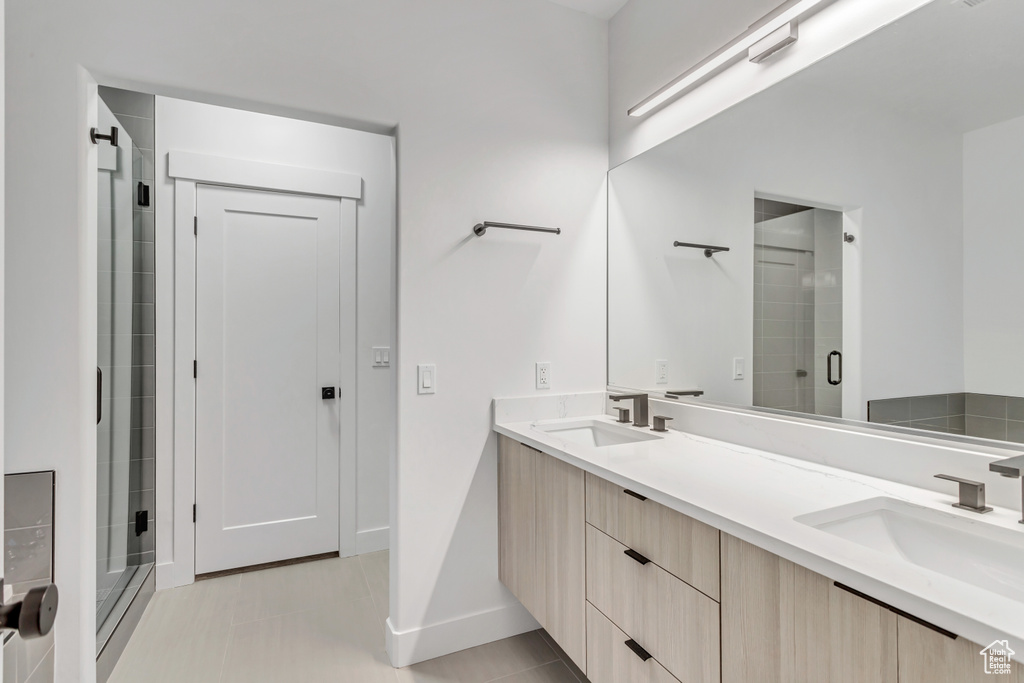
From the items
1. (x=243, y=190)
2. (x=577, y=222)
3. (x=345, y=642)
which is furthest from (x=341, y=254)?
(x=345, y=642)

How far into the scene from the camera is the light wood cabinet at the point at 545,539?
1.58 m

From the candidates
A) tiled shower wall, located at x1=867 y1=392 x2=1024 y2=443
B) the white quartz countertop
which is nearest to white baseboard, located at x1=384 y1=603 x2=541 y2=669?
the white quartz countertop

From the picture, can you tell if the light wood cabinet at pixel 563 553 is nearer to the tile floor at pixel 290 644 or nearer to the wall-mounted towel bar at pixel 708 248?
the tile floor at pixel 290 644

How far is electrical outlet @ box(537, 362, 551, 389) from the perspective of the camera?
216cm

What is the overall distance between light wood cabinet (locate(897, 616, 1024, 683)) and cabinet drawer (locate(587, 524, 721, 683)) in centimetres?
36

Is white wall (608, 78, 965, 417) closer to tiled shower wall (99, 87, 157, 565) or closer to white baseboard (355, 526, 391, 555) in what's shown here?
white baseboard (355, 526, 391, 555)

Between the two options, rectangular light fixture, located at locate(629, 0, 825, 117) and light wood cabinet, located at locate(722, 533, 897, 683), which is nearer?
light wood cabinet, located at locate(722, 533, 897, 683)

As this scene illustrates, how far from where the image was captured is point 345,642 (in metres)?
2.04

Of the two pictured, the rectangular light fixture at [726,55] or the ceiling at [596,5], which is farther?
the ceiling at [596,5]

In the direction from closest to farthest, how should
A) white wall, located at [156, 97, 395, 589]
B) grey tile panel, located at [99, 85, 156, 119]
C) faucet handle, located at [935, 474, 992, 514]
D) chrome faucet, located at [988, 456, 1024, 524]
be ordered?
chrome faucet, located at [988, 456, 1024, 524] < faucet handle, located at [935, 474, 992, 514] < grey tile panel, located at [99, 85, 156, 119] < white wall, located at [156, 97, 395, 589]

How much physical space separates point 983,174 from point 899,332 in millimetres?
396

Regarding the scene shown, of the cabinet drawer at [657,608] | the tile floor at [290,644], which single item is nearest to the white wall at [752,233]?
the cabinet drawer at [657,608]

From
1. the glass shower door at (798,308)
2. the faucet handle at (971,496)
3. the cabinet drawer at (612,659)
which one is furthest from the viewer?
the glass shower door at (798,308)

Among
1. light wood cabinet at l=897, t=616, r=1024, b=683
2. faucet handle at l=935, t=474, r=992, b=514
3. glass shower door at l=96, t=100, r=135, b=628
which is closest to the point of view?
light wood cabinet at l=897, t=616, r=1024, b=683
